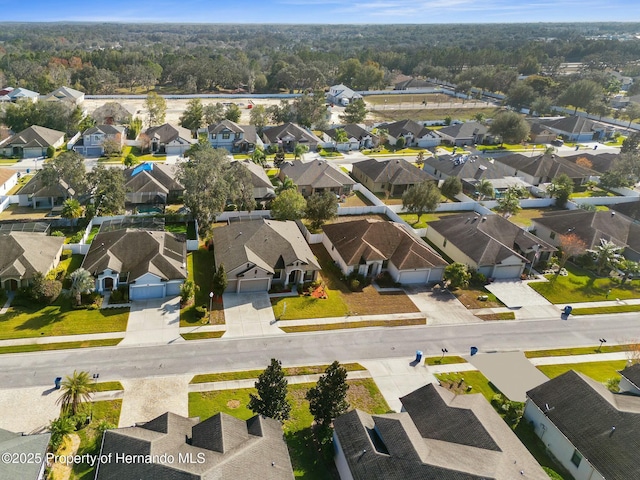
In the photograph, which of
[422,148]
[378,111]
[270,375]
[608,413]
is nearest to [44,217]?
[270,375]

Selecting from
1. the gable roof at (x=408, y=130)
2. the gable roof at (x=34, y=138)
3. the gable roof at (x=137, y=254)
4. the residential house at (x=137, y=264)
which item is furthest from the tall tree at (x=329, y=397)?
the gable roof at (x=408, y=130)

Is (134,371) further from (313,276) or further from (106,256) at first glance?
(313,276)

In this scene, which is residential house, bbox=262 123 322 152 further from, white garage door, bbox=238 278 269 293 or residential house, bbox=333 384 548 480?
residential house, bbox=333 384 548 480

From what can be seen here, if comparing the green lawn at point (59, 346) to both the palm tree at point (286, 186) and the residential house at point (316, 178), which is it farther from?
the residential house at point (316, 178)

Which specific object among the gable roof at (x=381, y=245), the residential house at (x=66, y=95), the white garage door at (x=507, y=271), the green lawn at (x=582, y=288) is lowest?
the green lawn at (x=582, y=288)

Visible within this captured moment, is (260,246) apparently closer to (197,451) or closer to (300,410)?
(300,410)
